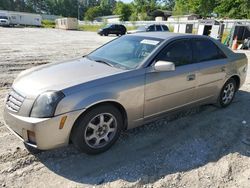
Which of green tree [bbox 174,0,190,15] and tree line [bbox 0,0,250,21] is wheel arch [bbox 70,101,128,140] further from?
green tree [bbox 174,0,190,15]

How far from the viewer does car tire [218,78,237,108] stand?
16.4 feet

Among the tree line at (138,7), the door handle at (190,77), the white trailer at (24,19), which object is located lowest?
the white trailer at (24,19)

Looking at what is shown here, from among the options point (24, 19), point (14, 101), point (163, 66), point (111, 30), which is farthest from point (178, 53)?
point (24, 19)

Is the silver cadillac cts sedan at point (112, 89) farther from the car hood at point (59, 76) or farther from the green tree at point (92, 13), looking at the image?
the green tree at point (92, 13)

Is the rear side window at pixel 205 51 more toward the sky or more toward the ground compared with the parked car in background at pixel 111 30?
more toward the sky

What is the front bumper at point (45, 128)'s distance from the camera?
9.29ft

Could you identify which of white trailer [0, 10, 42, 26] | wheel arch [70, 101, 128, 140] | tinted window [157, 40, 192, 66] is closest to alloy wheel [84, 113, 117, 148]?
wheel arch [70, 101, 128, 140]

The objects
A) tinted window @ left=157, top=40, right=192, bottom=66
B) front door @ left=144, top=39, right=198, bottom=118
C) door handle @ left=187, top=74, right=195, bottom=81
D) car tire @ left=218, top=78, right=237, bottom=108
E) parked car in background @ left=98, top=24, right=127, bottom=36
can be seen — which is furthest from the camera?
parked car in background @ left=98, top=24, right=127, bottom=36

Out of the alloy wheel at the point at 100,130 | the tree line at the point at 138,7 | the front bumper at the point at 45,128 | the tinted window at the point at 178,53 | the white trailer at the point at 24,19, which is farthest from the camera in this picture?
the white trailer at the point at 24,19

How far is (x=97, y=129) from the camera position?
3.32 m

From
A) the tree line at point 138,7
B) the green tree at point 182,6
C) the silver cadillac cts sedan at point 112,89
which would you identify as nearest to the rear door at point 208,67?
the silver cadillac cts sedan at point 112,89

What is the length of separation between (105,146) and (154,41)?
1.81m

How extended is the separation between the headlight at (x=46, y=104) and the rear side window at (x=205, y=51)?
2529mm

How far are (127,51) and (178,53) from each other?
2.74 feet
